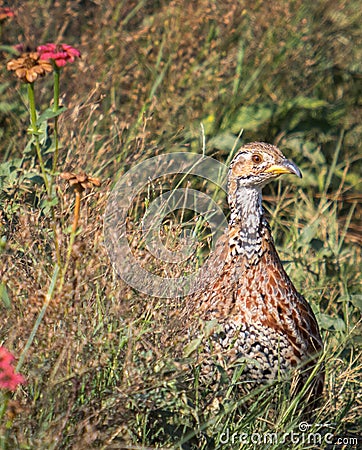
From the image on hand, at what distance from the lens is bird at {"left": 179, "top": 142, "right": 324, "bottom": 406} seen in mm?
2963

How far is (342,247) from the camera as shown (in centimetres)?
469

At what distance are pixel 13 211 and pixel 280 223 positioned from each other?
1.82 metres

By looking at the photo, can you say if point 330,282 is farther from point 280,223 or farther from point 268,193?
point 268,193

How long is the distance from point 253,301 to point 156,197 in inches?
27.4

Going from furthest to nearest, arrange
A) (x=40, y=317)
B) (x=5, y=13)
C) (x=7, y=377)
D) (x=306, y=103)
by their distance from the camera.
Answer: (x=306, y=103), (x=5, y=13), (x=40, y=317), (x=7, y=377)

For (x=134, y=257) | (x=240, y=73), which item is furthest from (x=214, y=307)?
(x=240, y=73)

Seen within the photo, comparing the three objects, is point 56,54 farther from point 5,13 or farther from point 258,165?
point 258,165

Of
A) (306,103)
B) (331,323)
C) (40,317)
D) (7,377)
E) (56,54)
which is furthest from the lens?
(306,103)

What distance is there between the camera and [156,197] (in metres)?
3.55

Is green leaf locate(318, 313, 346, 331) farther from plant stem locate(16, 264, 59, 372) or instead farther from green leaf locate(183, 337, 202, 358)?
plant stem locate(16, 264, 59, 372)

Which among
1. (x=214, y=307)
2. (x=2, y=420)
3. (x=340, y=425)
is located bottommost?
(x=340, y=425)

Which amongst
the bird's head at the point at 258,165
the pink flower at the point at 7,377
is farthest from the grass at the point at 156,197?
the bird's head at the point at 258,165

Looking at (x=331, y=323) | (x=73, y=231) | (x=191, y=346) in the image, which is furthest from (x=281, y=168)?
(x=73, y=231)

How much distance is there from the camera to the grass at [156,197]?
2453 mm
